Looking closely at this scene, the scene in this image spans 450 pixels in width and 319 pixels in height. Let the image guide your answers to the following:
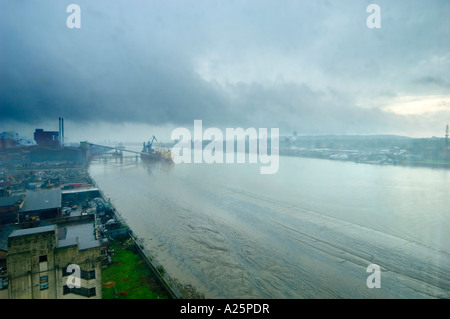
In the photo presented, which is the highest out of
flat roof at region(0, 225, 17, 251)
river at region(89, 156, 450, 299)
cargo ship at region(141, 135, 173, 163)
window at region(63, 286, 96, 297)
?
cargo ship at region(141, 135, 173, 163)

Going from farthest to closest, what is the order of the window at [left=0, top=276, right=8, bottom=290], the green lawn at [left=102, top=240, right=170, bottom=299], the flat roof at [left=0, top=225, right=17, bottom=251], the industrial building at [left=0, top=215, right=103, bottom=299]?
1. the flat roof at [left=0, top=225, right=17, bottom=251]
2. the green lawn at [left=102, top=240, right=170, bottom=299]
3. the window at [left=0, top=276, right=8, bottom=290]
4. the industrial building at [left=0, top=215, right=103, bottom=299]

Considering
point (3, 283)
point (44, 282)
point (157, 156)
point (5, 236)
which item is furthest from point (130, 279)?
point (157, 156)

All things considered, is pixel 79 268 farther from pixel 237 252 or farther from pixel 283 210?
pixel 283 210

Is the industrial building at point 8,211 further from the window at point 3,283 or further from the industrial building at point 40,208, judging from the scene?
the window at point 3,283

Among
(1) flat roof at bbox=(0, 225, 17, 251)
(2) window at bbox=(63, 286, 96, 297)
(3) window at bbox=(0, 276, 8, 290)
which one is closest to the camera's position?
(2) window at bbox=(63, 286, 96, 297)

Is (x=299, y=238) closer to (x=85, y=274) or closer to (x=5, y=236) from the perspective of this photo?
(x=85, y=274)

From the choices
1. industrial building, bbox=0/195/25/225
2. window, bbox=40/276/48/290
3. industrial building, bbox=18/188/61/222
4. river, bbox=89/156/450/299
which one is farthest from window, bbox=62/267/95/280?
industrial building, bbox=0/195/25/225

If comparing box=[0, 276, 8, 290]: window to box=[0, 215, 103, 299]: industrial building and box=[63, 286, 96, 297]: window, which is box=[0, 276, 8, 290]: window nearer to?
box=[0, 215, 103, 299]: industrial building

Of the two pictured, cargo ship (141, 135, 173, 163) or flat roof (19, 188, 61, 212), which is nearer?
flat roof (19, 188, 61, 212)
